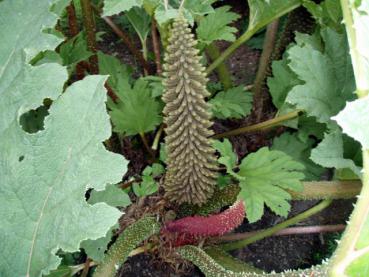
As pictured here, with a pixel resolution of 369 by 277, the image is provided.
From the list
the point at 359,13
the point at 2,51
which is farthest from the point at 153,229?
the point at 359,13

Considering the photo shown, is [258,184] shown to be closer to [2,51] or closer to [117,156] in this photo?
[117,156]

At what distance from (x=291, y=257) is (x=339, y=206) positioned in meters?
0.23

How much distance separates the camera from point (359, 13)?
0.97m

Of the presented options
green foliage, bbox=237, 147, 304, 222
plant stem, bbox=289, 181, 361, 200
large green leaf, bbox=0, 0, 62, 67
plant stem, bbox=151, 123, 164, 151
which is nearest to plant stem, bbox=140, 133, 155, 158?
plant stem, bbox=151, 123, 164, 151

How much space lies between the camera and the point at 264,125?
1.58m

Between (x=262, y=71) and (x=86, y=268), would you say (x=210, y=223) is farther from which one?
(x=262, y=71)

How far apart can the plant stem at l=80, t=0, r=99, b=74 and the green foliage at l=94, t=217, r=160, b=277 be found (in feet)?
1.56

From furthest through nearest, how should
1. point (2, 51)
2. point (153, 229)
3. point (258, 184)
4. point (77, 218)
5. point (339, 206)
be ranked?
point (339, 206) < point (153, 229) < point (258, 184) < point (2, 51) < point (77, 218)

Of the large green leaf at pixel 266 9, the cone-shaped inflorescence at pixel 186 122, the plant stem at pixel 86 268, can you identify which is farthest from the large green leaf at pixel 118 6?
the plant stem at pixel 86 268

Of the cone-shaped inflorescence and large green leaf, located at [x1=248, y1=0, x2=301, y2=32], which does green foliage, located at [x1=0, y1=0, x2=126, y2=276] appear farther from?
large green leaf, located at [x1=248, y1=0, x2=301, y2=32]

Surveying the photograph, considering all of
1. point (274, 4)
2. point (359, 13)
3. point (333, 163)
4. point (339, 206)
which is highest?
point (359, 13)

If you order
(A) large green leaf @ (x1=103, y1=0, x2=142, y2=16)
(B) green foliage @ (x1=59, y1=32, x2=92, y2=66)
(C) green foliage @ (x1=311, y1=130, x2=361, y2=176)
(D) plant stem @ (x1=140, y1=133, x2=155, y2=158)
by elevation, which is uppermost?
(A) large green leaf @ (x1=103, y1=0, x2=142, y2=16)

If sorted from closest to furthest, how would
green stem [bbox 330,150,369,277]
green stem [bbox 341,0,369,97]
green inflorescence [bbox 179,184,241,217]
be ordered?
1. green stem [bbox 330,150,369,277]
2. green stem [bbox 341,0,369,97]
3. green inflorescence [bbox 179,184,241,217]

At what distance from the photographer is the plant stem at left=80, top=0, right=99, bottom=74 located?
1.48 meters
